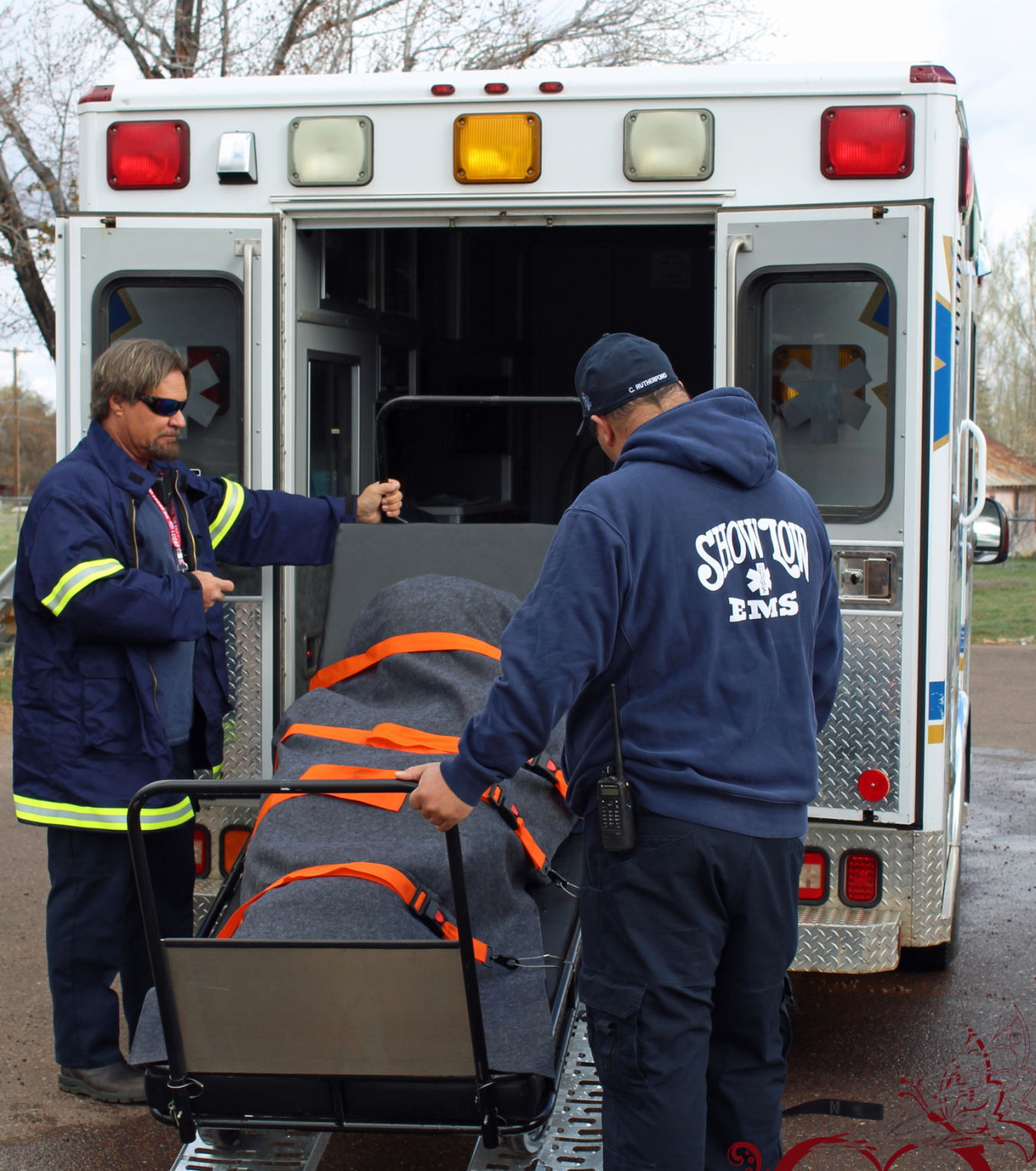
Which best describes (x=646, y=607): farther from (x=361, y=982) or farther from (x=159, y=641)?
(x=159, y=641)

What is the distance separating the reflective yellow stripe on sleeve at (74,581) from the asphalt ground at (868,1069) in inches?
55.4

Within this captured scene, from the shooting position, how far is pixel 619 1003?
7.36ft

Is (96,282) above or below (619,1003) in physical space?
above

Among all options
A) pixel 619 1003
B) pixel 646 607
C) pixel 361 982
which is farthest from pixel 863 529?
pixel 361 982

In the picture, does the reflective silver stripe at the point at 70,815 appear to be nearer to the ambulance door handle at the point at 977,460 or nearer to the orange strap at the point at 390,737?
the orange strap at the point at 390,737

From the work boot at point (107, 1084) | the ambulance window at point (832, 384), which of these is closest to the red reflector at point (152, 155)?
the ambulance window at point (832, 384)

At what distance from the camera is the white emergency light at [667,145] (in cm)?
341

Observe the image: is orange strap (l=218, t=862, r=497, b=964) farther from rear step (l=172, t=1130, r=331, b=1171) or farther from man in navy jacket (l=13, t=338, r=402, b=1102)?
man in navy jacket (l=13, t=338, r=402, b=1102)

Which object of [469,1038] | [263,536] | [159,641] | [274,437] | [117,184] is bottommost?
[469,1038]

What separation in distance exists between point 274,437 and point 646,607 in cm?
175

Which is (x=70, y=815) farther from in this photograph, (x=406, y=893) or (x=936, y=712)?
(x=936, y=712)

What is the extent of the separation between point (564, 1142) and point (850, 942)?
40.2 inches

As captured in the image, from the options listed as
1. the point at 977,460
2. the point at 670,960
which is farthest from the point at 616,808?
the point at 977,460

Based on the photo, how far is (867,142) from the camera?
329 centimetres
